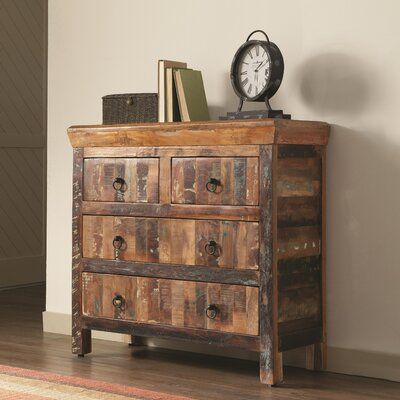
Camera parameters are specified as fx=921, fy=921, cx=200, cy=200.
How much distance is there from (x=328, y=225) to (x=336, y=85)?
0.53m

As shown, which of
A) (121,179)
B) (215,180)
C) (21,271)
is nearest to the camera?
(215,180)

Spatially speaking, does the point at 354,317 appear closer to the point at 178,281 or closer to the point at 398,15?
the point at 178,281

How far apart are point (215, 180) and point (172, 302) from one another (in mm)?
496

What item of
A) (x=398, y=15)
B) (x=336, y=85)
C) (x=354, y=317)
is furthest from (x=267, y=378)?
(x=398, y=15)

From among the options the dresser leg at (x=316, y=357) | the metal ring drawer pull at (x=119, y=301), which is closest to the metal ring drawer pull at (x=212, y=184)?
the metal ring drawer pull at (x=119, y=301)

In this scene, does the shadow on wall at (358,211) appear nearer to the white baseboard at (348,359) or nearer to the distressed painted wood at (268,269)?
the white baseboard at (348,359)

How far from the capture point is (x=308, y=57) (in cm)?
351

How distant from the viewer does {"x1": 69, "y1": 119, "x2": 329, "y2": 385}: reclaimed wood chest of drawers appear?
3205mm

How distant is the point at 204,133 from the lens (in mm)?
3305

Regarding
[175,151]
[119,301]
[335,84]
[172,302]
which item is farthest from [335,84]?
[119,301]

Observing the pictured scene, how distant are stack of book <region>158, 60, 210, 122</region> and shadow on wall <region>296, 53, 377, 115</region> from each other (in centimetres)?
42

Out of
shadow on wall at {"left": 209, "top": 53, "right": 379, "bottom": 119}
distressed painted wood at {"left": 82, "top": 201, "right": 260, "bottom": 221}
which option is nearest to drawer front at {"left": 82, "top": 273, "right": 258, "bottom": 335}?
distressed painted wood at {"left": 82, "top": 201, "right": 260, "bottom": 221}

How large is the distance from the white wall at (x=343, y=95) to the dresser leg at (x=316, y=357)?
0.05 metres

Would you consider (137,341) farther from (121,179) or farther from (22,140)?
(22,140)
